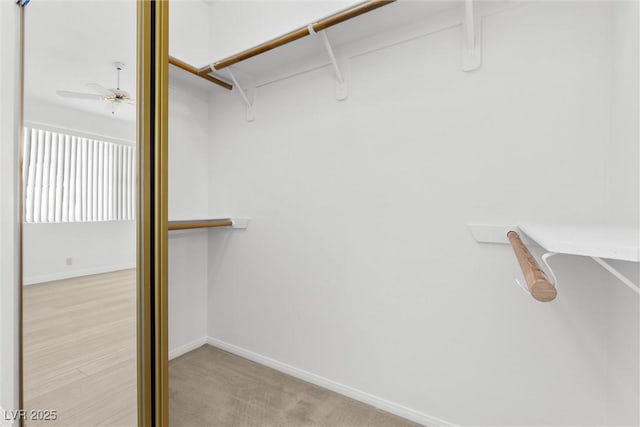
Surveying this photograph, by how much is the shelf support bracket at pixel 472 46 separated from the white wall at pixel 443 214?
4cm

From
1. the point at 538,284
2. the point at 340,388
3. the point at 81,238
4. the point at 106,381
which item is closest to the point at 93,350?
the point at 106,381

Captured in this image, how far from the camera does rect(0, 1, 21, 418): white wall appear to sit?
1.37 meters

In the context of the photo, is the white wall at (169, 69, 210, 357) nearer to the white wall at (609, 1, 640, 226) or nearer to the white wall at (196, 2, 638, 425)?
the white wall at (196, 2, 638, 425)

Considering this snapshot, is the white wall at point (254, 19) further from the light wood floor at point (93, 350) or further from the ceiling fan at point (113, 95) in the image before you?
the light wood floor at point (93, 350)

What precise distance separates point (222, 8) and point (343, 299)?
2386 millimetres

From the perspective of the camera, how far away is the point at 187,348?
225 centimetres

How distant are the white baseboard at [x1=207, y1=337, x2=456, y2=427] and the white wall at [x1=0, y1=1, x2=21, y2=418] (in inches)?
47.3

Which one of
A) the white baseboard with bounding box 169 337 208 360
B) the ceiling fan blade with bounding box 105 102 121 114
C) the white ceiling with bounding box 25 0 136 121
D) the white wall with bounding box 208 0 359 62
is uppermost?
the white wall with bounding box 208 0 359 62

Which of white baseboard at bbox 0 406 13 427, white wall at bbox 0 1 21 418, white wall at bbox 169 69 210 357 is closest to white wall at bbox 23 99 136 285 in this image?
white wall at bbox 0 1 21 418

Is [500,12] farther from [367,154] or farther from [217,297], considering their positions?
[217,297]

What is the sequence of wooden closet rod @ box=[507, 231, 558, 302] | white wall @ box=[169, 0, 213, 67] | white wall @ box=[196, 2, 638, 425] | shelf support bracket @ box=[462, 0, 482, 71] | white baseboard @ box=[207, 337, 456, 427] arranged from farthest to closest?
white wall @ box=[169, 0, 213, 67]
white baseboard @ box=[207, 337, 456, 427]
shelf support bracket @ box=[462, 0, 482, 71]
white wall @ box=[196, 2, 638, 425]
wooden closet rod @ box=[507, 231, 558, 302]

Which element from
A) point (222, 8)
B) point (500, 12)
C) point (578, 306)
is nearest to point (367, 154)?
point (500, 12)

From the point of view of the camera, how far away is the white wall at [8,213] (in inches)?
54.1

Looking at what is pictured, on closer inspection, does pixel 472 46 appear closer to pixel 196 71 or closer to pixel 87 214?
pixel 196 71
